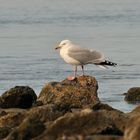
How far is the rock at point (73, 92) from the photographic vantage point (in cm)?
1439

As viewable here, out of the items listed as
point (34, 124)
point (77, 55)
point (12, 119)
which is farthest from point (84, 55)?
point (34, 124)

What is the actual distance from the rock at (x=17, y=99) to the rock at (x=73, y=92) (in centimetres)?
27

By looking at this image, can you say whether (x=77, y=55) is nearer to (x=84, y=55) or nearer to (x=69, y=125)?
(x=84, y=55)

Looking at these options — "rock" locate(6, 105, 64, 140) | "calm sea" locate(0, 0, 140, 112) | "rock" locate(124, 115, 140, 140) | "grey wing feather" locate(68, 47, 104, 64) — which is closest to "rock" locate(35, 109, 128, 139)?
"rock" locate(6, 105, 64, 140)

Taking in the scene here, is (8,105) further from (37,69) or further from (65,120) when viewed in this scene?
(37,69)

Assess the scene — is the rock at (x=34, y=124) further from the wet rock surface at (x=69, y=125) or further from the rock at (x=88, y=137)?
the rock at (x=88, y=137)

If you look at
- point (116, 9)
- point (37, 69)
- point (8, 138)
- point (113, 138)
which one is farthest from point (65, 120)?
point (116, 9)

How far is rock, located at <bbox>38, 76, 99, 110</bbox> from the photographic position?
14391 mm

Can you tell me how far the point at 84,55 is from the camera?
601 inches

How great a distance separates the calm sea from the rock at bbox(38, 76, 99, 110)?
173 cm

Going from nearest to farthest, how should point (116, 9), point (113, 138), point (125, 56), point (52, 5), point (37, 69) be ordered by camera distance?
point (113, 138) < point (37, 69) < point (125, 56) < point (116, 9) < point (52, 5)

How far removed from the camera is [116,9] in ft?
172

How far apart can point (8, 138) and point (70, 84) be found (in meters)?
5.61

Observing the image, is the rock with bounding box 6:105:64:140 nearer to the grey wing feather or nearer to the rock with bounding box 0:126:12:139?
the rock with bounding box 0:126:12:139
